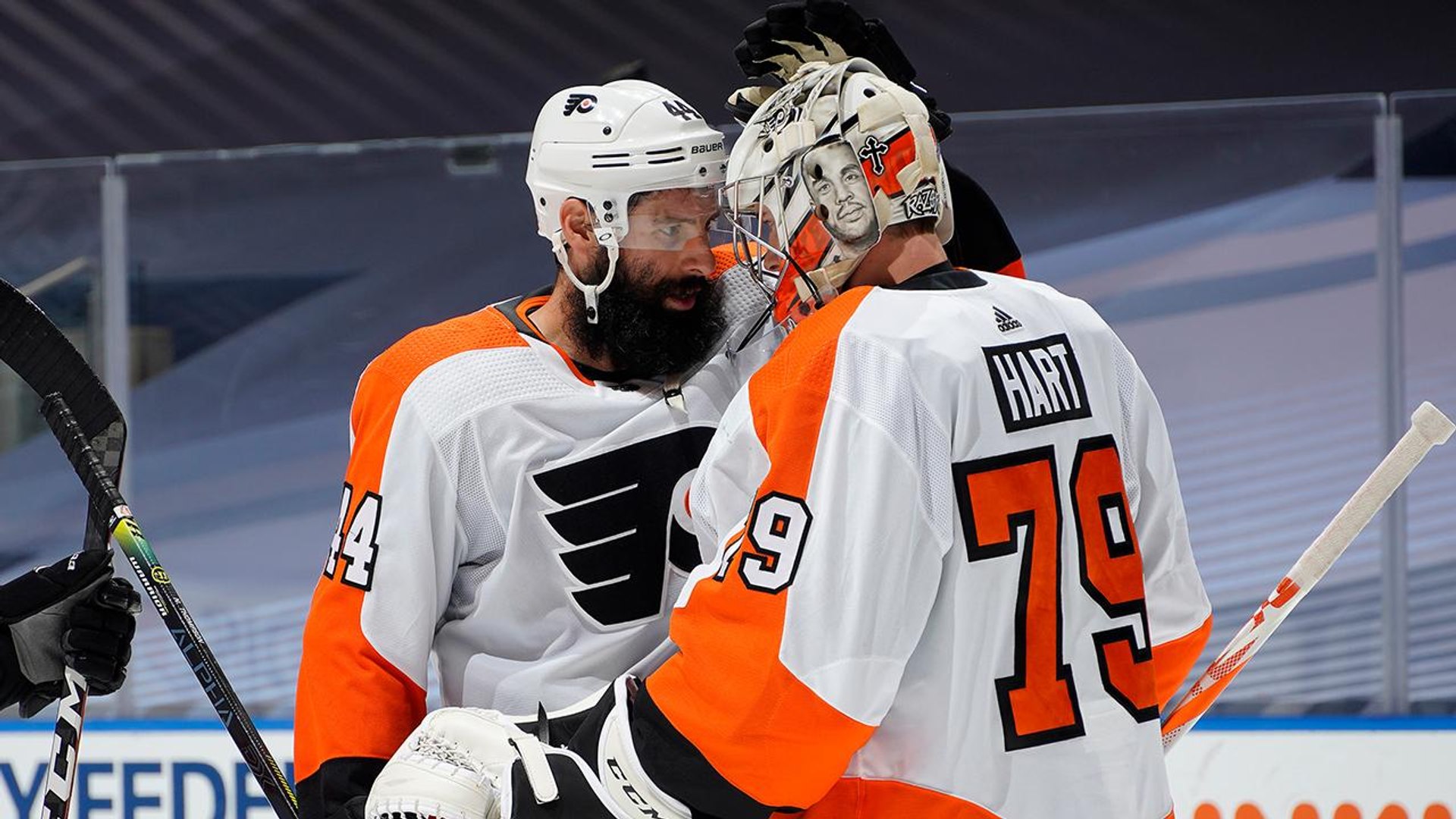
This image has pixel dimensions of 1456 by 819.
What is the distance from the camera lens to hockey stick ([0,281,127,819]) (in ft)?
6.59

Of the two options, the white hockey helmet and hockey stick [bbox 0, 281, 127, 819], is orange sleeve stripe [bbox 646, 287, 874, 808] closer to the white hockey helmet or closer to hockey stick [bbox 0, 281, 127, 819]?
the white hockey helmet

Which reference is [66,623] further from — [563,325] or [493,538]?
[563,325]

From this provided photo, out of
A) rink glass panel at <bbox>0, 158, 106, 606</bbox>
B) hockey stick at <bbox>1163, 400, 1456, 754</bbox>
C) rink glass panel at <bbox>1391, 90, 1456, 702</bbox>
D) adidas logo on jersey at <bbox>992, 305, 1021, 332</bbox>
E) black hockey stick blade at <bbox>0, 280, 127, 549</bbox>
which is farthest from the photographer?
rink glass panel at <bbox>0, 158, 106, 606</bbox>

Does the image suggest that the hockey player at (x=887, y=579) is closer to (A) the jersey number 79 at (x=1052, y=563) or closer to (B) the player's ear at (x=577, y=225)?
(A) the jersey number 79 at (x=1052, y=563)

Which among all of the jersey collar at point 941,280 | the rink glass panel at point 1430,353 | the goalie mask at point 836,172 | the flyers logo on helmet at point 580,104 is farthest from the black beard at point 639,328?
the rink glass panel at point 1430,353

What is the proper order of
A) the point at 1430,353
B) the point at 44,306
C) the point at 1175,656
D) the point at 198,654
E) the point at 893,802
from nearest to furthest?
the point at 893,802 → the point at 1175,656 → the point at 198,654 → the point at 1430,353 → the point at 44,306

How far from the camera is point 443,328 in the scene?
182cm

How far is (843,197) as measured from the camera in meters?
1.45

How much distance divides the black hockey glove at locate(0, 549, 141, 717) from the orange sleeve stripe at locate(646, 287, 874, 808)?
0.92 m

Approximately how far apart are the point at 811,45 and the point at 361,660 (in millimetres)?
833

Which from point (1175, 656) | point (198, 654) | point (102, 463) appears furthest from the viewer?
point (102, 463)

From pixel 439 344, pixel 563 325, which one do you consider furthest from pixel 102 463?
pixel 563 325

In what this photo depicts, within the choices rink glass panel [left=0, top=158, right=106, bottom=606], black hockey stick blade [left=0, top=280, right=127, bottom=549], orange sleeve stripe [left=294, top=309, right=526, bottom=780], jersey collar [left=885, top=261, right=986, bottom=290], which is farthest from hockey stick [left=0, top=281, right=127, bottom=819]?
rink glass panel [left=0, top=158, right=106, bottom=606]

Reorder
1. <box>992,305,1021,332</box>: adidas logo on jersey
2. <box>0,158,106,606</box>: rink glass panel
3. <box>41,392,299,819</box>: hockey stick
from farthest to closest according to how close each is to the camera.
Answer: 1. <box>0,158,106,606</box>: rink glass panel
2. <box>41,392,299,819</box>: hockey stick
3. <box>992,305,1021,332</box>: adidas logo on jersey
